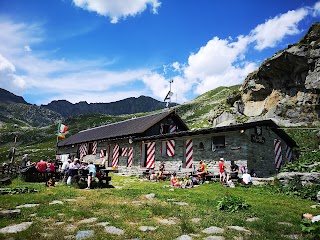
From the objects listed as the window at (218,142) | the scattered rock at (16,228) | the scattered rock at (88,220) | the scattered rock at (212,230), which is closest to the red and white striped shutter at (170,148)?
the window at (218,142)

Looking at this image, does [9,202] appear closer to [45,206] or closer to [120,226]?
[45,206]

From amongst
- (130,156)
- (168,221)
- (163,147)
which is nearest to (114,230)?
(168,221)

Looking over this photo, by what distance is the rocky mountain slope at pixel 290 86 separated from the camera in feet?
102

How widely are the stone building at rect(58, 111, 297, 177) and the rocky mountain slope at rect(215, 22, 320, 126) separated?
1067 centimetres

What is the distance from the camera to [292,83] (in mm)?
34781

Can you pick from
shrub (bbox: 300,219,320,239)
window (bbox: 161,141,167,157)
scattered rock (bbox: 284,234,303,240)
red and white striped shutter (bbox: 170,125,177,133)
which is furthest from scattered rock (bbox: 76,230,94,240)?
red and white striped shutter (bbox: 170,125,177,133)

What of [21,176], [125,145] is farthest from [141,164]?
[21,176]

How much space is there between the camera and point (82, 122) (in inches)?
5123

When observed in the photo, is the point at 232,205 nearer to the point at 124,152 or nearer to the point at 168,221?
the point at 168,221

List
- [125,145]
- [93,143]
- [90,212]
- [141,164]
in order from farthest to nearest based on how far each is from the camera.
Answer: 1. [93,143]
2. [125,145]
3. [141,164]
4. [90,212]

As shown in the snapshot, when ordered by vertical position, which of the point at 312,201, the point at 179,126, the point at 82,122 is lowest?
the point at 312,201

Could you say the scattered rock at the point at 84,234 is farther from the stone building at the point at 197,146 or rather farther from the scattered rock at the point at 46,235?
the stone building at the point at 197,146

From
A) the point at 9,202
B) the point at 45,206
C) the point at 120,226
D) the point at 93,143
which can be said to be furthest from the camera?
the point at 93,143

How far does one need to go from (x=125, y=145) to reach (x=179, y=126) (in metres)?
7.42
